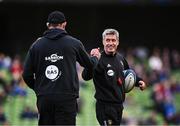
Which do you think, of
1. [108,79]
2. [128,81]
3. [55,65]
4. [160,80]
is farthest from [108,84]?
[160,80]

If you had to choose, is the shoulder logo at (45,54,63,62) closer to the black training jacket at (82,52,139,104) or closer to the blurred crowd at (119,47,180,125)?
the black training jacket at (82,52,139,104)

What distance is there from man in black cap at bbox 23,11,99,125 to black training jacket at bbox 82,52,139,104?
2.17 ft

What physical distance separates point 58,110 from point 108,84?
116cm

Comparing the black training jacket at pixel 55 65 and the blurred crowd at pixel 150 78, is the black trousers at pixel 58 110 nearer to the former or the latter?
the black training jacket at pixel 55 65

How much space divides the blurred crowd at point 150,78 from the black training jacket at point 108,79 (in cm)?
1066

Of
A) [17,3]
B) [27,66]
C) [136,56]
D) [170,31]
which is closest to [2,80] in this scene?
[17,3]

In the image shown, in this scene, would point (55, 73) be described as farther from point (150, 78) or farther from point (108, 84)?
point (150, 78)

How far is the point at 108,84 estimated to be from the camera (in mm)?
9875

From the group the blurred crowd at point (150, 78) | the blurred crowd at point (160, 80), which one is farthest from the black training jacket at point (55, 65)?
the blurred crowd at point (160, 80)

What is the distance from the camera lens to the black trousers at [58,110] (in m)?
9.02

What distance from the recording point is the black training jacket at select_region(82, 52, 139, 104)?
9.87 m

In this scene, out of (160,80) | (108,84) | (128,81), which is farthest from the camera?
(160,80)

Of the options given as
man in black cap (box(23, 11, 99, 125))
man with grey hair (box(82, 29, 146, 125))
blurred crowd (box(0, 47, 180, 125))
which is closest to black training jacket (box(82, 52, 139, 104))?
man with grey hair (box(82, 29, 146, 125))

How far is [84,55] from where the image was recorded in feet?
30.7
